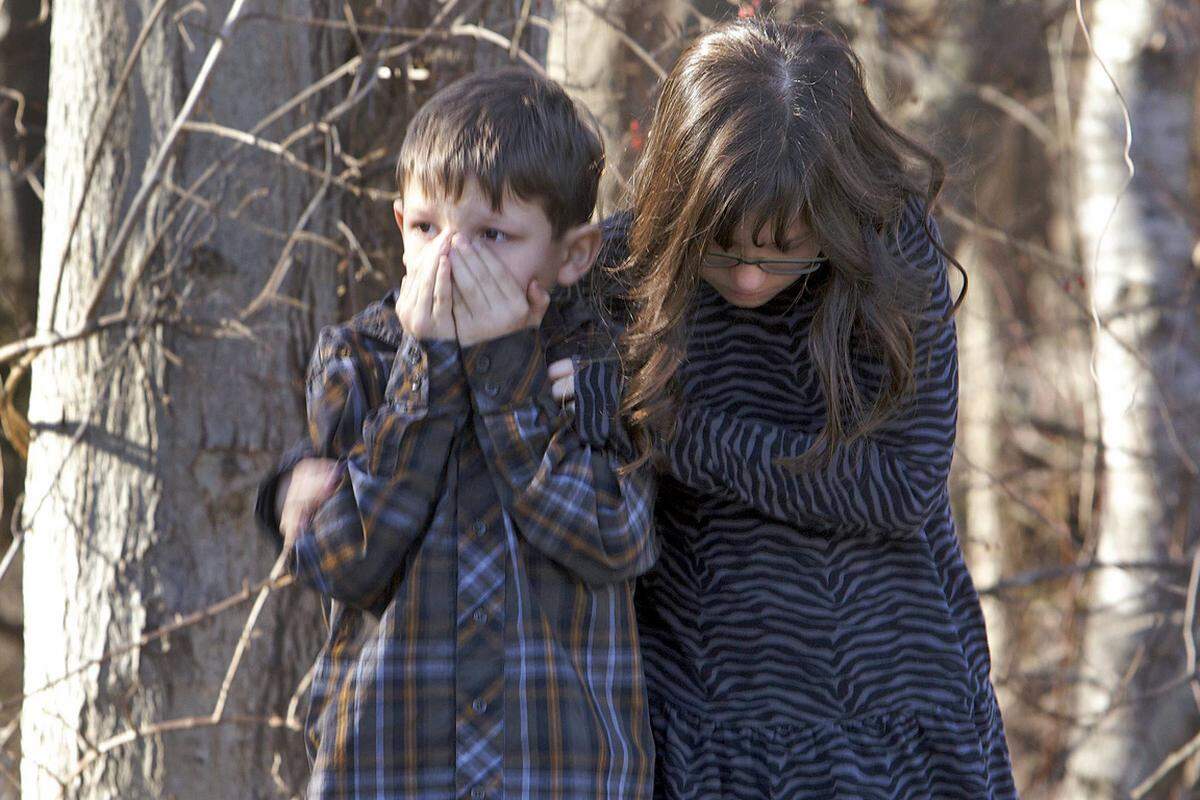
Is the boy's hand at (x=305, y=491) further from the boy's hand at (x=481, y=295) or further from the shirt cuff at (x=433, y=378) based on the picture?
the boy's hand at (x=481, y=295)

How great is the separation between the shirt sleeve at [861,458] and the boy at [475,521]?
0.10 m

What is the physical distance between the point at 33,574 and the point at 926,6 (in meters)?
3.84

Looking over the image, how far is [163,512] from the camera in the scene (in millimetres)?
2396

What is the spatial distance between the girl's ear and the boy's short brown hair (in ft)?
0.05

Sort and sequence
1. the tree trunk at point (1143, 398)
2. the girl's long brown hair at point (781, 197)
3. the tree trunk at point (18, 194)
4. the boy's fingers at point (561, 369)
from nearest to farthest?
the girl's long brown hair at point (781, 197) < the boy's fingers at point (561, 369) < the tree trunk at point (18, 194) < the tree trunk at point (1143, 398)

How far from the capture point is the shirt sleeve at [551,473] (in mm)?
1554

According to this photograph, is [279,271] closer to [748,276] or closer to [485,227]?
[485,227]

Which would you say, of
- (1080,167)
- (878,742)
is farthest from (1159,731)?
(878,742)

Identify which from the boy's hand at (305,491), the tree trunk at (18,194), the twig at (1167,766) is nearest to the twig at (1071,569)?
the twig at (1167,766)

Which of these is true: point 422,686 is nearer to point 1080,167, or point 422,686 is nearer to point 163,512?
point 163,512

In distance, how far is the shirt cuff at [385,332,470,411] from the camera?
158cm

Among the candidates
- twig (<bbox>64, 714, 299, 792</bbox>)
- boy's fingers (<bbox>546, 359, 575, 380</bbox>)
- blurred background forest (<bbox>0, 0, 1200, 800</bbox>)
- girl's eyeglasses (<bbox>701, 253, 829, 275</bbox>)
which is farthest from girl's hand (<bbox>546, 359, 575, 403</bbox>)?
twig (<bbox>64, 714, 299, 792</bbox>)

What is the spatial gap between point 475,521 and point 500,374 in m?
0.19

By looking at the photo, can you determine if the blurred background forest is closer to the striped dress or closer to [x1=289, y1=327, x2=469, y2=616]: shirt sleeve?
the striped dress
